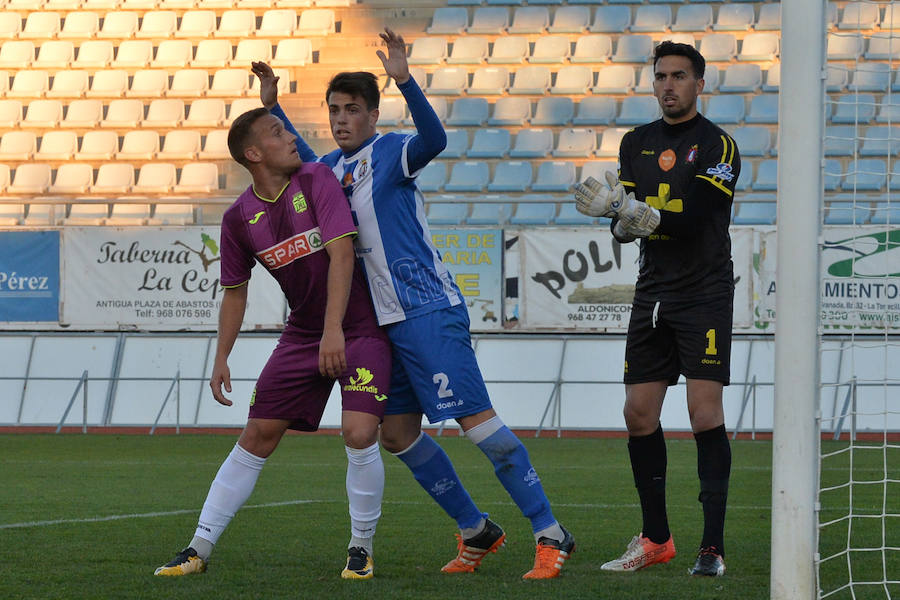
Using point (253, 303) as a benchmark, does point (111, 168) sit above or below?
above

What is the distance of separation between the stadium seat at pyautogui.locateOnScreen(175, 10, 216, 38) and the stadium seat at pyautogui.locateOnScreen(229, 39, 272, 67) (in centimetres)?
66

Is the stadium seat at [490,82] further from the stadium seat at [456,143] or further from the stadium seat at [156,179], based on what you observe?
the stadium seat at [156,179]

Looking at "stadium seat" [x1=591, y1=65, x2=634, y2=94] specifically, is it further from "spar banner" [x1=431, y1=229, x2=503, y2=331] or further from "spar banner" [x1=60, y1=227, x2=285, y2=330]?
"spar banner" [x1=60, y1=227, x2=285, y2=330]

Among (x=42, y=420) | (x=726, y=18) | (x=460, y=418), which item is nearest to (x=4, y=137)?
(x=42, y=420)

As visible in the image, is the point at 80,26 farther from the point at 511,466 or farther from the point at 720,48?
the point at 511,466

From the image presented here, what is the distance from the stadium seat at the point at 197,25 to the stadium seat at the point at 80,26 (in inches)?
63.4

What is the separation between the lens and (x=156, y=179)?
19609 mm

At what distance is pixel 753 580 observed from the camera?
451 centimetres

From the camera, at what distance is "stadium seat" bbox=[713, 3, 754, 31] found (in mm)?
20156

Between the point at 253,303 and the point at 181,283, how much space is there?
0.94 m

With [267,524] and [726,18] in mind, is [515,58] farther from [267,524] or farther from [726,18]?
[267,524]

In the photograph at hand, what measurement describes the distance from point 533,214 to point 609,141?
2.20 meters

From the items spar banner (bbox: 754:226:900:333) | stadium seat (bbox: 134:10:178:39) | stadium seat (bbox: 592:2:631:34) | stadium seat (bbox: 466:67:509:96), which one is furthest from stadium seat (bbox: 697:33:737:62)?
stadium seat (bbox: 134:10:178:39)

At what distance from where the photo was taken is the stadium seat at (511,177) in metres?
18.6
